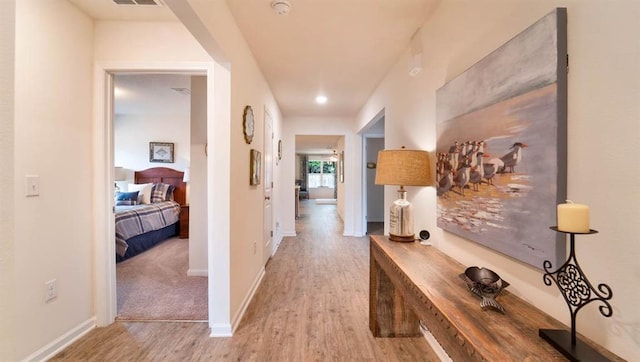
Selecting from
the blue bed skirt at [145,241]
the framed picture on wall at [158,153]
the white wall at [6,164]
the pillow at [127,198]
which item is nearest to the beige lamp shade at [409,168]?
the white wall at [6,164]

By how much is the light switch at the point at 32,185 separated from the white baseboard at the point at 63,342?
3.34 feet

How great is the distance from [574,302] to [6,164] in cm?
152

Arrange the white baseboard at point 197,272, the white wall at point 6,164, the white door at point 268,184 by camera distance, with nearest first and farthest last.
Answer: the white wall at point 6,164, the white baseboard at point 197,272, the white door at point 268,184

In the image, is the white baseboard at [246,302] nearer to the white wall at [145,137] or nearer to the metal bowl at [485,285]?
the metal bowl at [485,285]

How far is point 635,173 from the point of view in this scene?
0.72 meters

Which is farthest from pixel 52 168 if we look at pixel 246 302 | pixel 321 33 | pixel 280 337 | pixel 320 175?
pixel 320 175

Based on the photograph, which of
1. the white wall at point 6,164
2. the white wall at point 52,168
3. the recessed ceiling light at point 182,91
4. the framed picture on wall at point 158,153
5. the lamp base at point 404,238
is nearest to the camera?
the white wall at point 6,164

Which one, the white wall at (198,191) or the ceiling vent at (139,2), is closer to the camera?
the ceiling vent at (139,2)

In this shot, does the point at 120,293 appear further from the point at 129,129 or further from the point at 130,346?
the point at 129,129

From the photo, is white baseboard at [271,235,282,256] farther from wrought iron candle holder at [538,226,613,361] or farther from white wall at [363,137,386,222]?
wrought iron candle holder at [538,226,613,361]

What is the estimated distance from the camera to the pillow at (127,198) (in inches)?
196

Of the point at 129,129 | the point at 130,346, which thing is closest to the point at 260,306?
the point at 130,346

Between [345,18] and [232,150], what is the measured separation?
53.5 inches

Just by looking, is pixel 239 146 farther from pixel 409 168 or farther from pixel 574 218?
pixel 574 218
